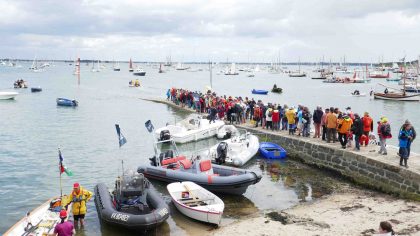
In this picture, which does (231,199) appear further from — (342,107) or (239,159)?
(342,107)

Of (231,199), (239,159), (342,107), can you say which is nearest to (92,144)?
(239,159)

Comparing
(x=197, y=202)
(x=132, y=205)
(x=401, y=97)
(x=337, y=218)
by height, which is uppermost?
(x=401, y=97)

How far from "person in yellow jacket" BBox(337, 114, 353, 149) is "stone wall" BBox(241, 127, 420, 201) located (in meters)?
0.44

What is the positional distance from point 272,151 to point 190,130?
21.1 feet

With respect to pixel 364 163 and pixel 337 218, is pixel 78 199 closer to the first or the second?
pixel 337 218

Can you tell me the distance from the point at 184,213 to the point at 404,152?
24.2 ft

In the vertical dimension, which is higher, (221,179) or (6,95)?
(6,95)

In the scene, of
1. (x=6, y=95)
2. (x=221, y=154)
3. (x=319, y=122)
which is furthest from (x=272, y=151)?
(x=6, y=95)

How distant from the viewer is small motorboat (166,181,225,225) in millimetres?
11992

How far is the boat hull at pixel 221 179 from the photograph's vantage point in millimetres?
14211

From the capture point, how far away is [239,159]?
18.4m

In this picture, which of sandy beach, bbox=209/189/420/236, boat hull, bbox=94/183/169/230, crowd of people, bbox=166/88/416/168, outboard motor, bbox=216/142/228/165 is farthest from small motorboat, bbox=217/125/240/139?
boat hull, bbox=94/183/169/230

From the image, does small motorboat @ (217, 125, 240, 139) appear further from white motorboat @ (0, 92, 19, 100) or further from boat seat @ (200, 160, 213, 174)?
white motorboat @ (0, 92, 19, 100)

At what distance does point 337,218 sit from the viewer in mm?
12133
